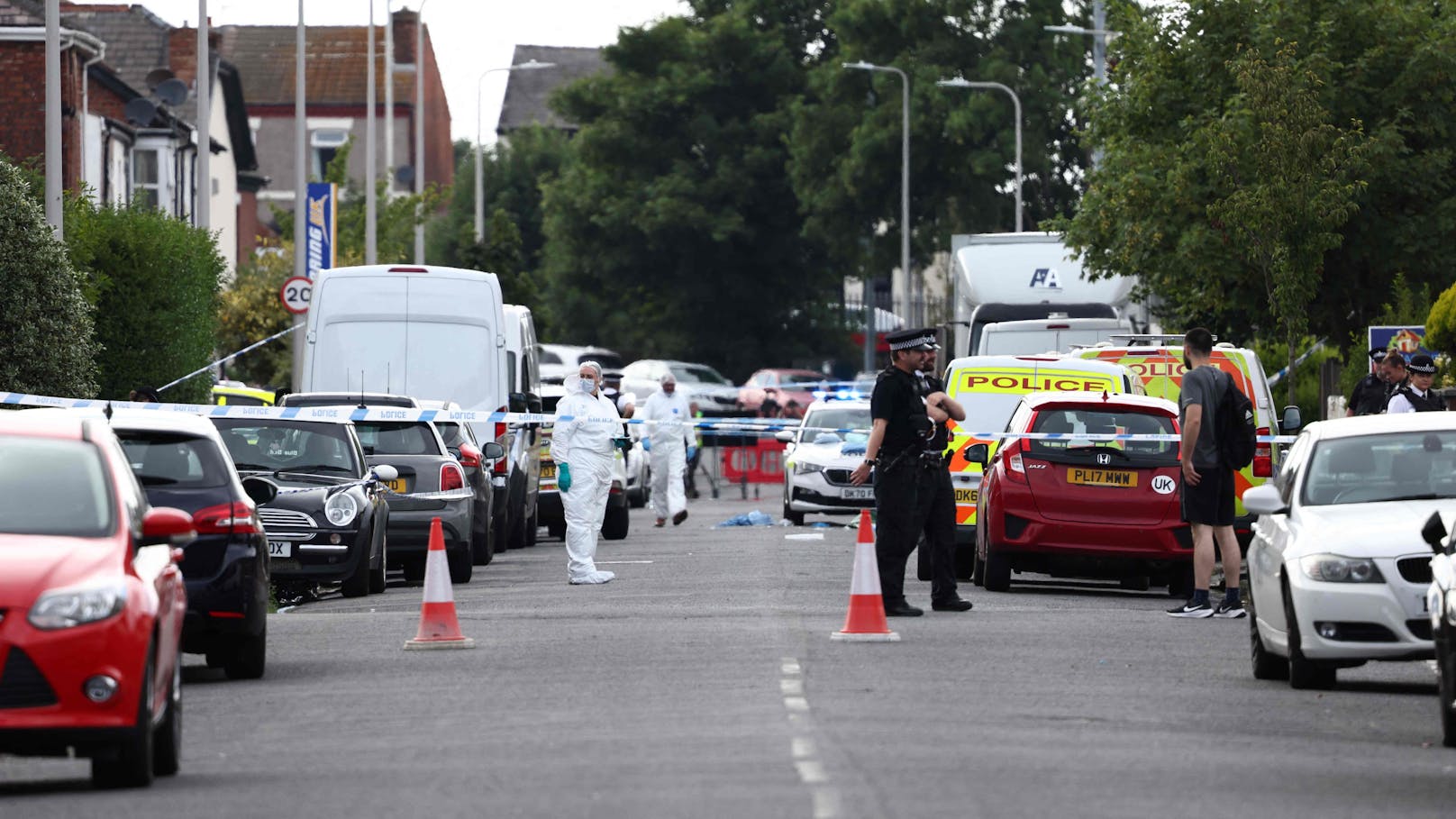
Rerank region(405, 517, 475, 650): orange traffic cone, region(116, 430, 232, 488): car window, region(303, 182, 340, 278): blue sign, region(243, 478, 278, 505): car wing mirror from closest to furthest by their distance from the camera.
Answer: region(116, 430, 232, 488): car window, region(243, 478, 278, 505): car wing mirror, region(405, 517, 475, 650): orange traffic cone, region(303, 182, 340, 278): blue sign

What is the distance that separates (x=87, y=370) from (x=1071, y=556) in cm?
945

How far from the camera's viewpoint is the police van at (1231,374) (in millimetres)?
21609

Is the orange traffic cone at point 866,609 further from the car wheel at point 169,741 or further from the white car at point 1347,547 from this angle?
the car wheel at point 169,741

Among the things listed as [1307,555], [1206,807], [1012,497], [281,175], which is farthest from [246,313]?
[281,175]

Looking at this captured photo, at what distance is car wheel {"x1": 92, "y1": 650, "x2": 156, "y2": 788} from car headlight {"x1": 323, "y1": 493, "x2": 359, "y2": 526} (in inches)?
346

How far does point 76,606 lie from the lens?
9641 mm

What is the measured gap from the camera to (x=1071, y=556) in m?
19.5

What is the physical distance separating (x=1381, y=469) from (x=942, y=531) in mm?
4382

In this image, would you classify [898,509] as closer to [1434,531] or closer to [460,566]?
[460,566]

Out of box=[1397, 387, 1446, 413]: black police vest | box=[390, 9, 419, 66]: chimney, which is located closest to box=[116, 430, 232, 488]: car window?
box=[1397, 387, 1446, 413]: black police vest

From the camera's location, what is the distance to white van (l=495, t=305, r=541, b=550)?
2711cm

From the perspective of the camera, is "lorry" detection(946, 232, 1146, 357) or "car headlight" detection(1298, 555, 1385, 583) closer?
"car headlight" detection(1298, 555, 1385, 583)

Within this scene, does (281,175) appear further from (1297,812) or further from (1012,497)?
(1297,812)

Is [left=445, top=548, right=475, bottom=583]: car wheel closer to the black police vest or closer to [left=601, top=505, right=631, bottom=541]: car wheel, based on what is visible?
the black police vest
